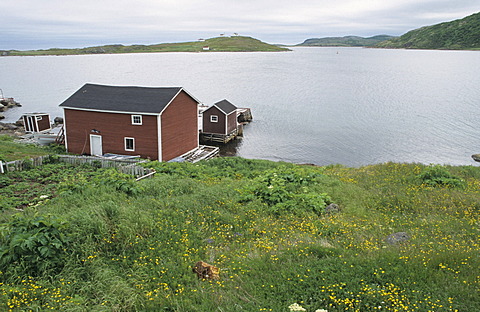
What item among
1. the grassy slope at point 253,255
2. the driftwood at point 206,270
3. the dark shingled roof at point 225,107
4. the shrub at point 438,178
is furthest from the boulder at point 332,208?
the dark shingled roof at point 225,107

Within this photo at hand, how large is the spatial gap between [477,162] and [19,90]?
327ft

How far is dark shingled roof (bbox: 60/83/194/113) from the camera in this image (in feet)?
88.3

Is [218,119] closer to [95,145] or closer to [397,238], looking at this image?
[95,145]

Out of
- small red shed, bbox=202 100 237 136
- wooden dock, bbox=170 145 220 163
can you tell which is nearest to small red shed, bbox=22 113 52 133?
small red shed, bbox=202 100 237 136

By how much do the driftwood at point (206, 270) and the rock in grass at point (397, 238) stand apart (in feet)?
15.6

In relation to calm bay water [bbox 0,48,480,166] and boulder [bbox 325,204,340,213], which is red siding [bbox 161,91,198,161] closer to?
calm bay water [bbox 0,48,480,166]

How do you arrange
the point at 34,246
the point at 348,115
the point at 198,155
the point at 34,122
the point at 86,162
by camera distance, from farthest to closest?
the point at 348,115 → the point at 34,122 → the point at 198,155 → the point at 86,162 → the point at 34,246

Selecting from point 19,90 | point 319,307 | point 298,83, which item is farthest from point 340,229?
point 19,90

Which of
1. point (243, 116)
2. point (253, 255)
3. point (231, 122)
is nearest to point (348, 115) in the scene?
point (243, 116)

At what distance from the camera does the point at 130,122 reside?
2722 cm

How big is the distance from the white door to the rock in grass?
25.0 meters

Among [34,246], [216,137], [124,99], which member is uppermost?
[124,99]

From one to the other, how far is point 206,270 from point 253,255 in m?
1.22

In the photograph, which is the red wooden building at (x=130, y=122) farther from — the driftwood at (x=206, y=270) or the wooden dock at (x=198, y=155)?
the driftwood at (x=206, y=270)
